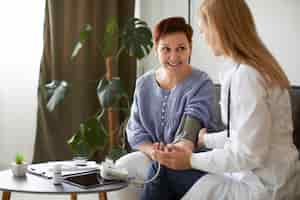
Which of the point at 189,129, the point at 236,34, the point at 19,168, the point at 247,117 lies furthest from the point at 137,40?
the point at 247,117

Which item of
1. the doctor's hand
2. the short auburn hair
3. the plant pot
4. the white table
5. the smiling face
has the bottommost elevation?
the white table

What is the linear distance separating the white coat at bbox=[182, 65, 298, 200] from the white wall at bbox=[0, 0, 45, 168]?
2.25m

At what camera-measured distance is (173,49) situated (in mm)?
2533

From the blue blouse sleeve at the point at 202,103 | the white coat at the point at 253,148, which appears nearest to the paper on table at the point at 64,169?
the blue blouse sleeve at the point at 202,103

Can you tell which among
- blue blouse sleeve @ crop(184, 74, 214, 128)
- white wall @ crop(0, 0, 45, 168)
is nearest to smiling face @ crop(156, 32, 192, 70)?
blue blouse sleeve @ crop(184, 74, 214, 128)

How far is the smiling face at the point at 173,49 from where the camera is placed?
2.53 m

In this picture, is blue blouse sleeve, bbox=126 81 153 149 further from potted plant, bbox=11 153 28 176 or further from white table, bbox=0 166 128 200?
potted plant, bbox=11 153 28 176

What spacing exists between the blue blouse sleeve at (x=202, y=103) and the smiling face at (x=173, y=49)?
139mm

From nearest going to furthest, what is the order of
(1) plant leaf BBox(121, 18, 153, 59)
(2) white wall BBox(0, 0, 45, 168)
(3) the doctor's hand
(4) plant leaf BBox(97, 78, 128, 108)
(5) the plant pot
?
(3) the doctor's hand < (5) the plant pot < (4) plant leaf BBox(97, 78, 128, 108) < (1) plant leaf BBox(121, 18, 153, 59) < (2) white wall BBox(0, 0, 45, 168)

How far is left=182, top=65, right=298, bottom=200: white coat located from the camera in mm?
1751

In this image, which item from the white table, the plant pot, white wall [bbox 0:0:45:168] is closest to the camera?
the white table

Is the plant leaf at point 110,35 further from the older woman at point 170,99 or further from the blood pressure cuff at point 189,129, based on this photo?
the blood pressure cuff at point 189,129

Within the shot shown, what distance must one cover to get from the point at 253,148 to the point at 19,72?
2.49 metres

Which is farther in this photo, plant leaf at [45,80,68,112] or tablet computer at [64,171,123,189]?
plant leaf at [45,80,68,112]
